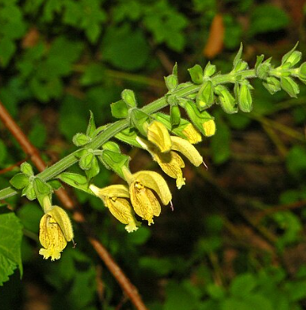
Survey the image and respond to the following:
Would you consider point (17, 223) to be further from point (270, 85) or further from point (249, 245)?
point (249, 245)

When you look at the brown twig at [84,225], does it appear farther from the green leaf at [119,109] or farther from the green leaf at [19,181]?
the green leaf at [119,109]

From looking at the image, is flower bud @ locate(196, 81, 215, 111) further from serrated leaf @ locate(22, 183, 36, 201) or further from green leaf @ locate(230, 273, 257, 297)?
green leaf @ locate(230, 273, 257, 297)

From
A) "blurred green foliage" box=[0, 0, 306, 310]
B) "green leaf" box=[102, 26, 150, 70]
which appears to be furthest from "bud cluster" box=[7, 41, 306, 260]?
"green leaf" box=[102, 26, 150, 70]

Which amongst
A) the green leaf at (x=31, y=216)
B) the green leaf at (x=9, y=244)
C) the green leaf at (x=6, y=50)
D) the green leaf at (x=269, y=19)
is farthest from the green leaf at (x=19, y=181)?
the green leaf at (x=269, y=19)

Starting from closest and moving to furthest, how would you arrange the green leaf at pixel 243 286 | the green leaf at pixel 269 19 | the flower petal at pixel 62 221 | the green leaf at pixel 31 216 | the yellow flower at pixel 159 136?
the yellow flower at pixel 159 136
the flower petal at pixel 62 221
the green leaf at pixel 31 216
the green leaf at pixel 243 286
the green leaf at pixel 269 19

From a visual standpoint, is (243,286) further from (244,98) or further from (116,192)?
(244,98)

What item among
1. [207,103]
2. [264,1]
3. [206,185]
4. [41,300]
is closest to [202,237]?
[206,185]

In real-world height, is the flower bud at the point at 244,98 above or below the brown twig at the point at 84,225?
below
